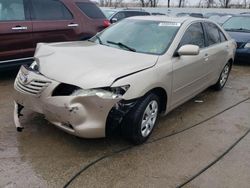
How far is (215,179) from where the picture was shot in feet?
11.2

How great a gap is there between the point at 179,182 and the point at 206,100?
3020 millimetres

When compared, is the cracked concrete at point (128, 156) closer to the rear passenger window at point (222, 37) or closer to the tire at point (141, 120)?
the tire at point (141, 120)

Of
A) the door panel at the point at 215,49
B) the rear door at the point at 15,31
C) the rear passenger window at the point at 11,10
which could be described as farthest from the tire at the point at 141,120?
the rear passenger window at the point at 11,10

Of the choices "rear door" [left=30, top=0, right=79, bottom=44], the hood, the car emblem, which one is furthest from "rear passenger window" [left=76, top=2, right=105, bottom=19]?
the hood

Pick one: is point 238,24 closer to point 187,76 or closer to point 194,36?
point 194,36

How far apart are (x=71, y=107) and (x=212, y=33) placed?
11.5 feet

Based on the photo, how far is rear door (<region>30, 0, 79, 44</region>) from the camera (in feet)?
21.5

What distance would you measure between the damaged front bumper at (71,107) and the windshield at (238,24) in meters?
8.27

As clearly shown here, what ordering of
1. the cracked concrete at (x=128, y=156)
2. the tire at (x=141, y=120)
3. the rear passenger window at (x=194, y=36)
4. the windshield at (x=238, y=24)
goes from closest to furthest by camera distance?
the cracked concrete at (x=128, y=156) → the tire at (x=141, y=120) → the rear passenger window at (x=194, y=36) → the windshield at (x=238, y=24)

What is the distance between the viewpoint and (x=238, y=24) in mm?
10734

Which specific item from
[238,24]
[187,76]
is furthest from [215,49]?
[238,24]

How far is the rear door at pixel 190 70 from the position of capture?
178 inches

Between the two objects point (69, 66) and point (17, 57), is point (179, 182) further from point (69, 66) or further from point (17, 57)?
point (17, 57)

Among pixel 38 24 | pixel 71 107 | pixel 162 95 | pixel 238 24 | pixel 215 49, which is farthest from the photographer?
pixel 238 24
